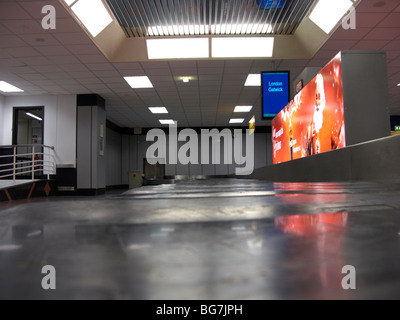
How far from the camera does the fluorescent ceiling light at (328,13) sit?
4794 mm

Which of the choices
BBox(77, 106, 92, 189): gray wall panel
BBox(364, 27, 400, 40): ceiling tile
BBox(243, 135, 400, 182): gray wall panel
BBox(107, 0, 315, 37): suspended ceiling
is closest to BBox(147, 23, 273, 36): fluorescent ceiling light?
BBox(107, 0, 315, 37): suspended ceiling

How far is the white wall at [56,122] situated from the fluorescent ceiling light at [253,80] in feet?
17.6

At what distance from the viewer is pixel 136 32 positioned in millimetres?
6195

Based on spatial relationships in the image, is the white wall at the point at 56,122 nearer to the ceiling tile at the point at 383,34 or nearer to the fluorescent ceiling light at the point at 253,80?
the fluorescent ceiling light at the point at 253,80

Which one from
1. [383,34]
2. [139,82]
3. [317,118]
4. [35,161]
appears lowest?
[35,161]

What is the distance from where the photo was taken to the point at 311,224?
0.42m

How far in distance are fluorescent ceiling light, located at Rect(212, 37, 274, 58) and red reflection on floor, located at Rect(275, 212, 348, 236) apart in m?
6.29

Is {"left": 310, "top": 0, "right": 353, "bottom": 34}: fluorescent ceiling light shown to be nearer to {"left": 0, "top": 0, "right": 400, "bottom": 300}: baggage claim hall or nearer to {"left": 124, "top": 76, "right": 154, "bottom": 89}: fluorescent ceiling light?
{"left": 0, "top": 0, "right": 400, "bottom": 300}: baggage claim hall

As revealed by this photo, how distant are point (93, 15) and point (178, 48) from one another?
Result: 1.82 meters

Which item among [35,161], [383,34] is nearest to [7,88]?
[35,161]

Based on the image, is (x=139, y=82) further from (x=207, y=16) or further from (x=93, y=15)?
(x=207, y=16)

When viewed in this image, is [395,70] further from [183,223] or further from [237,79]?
[183,223]

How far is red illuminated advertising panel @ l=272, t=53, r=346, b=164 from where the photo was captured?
328 cm

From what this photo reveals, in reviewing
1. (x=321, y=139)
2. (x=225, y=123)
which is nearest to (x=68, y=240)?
(x=321, y=139)
